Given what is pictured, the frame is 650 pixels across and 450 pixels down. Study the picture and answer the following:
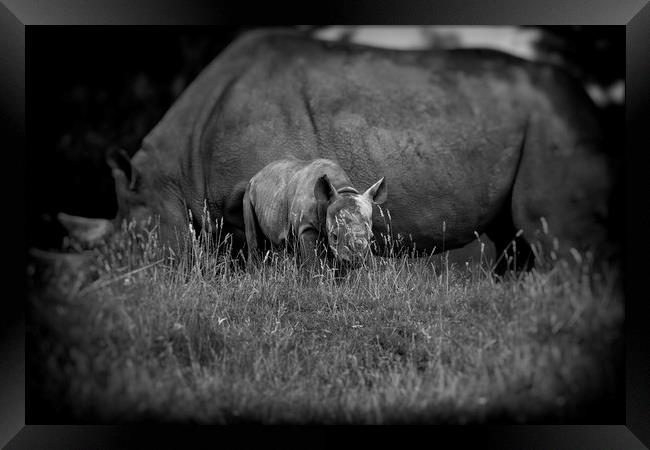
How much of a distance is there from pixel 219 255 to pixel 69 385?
1.63m

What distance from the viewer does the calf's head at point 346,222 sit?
4.89 meters

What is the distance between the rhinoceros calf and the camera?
492 centimetres

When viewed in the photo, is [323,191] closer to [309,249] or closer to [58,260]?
[309,249]

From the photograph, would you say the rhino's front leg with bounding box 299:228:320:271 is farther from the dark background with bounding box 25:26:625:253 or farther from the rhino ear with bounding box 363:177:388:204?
the dark background with bounding box 25:26:625:253

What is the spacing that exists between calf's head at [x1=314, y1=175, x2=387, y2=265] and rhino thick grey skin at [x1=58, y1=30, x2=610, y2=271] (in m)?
0.85

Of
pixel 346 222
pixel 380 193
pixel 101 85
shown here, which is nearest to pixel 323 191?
pixel 346 222

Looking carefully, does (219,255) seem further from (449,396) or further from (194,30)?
(449,396)

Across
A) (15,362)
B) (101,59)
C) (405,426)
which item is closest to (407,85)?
(101,59)

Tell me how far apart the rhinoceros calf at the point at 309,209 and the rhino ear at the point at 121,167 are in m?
0.98

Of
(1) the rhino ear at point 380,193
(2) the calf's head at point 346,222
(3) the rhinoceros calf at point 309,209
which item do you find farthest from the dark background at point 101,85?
(1) the rhino ear at point 380,193

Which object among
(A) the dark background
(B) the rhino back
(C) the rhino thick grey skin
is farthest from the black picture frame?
(B) the rhino back

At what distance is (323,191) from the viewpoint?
505 cm

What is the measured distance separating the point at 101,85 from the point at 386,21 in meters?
2.16

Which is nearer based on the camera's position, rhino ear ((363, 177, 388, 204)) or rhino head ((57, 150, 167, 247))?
rhino ear ((363, 177, 388, 204))
